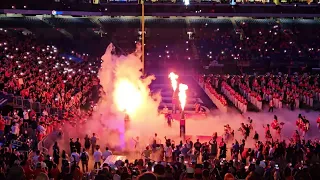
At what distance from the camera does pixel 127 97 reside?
3109cm

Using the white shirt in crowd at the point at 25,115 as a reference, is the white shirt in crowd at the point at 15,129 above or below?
below

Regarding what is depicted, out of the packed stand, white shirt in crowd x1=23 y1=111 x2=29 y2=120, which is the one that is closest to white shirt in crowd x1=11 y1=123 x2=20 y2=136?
the packed stand

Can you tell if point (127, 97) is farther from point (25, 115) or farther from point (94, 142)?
point (94, 142)

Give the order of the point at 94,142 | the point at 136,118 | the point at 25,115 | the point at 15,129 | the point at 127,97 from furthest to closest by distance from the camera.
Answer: the point at 127,97 → the point at 136,118 → the point at 25,115 → the point at 94,142 → the point at 15,129

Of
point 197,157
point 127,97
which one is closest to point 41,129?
point 197,157

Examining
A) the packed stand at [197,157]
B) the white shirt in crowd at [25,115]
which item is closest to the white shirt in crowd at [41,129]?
the packed stand at [197,157]

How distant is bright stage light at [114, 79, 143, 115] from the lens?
30.8 meters

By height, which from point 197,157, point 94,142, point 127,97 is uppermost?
point 127,97

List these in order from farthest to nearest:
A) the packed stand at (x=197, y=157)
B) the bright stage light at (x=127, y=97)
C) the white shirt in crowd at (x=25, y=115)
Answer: the bright stage light at (x=127, y=97), the white shirt in crowd at (x=25, y=115), the packed stand at (x=197, y=157)

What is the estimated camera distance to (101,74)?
37.4m

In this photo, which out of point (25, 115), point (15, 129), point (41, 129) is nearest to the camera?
point (15, 129)

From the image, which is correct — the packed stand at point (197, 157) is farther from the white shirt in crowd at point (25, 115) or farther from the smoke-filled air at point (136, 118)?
the white shirt in crowd at point (25, 115)

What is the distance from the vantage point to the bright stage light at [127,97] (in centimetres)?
3083

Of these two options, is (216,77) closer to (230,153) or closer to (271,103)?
(271,103)
